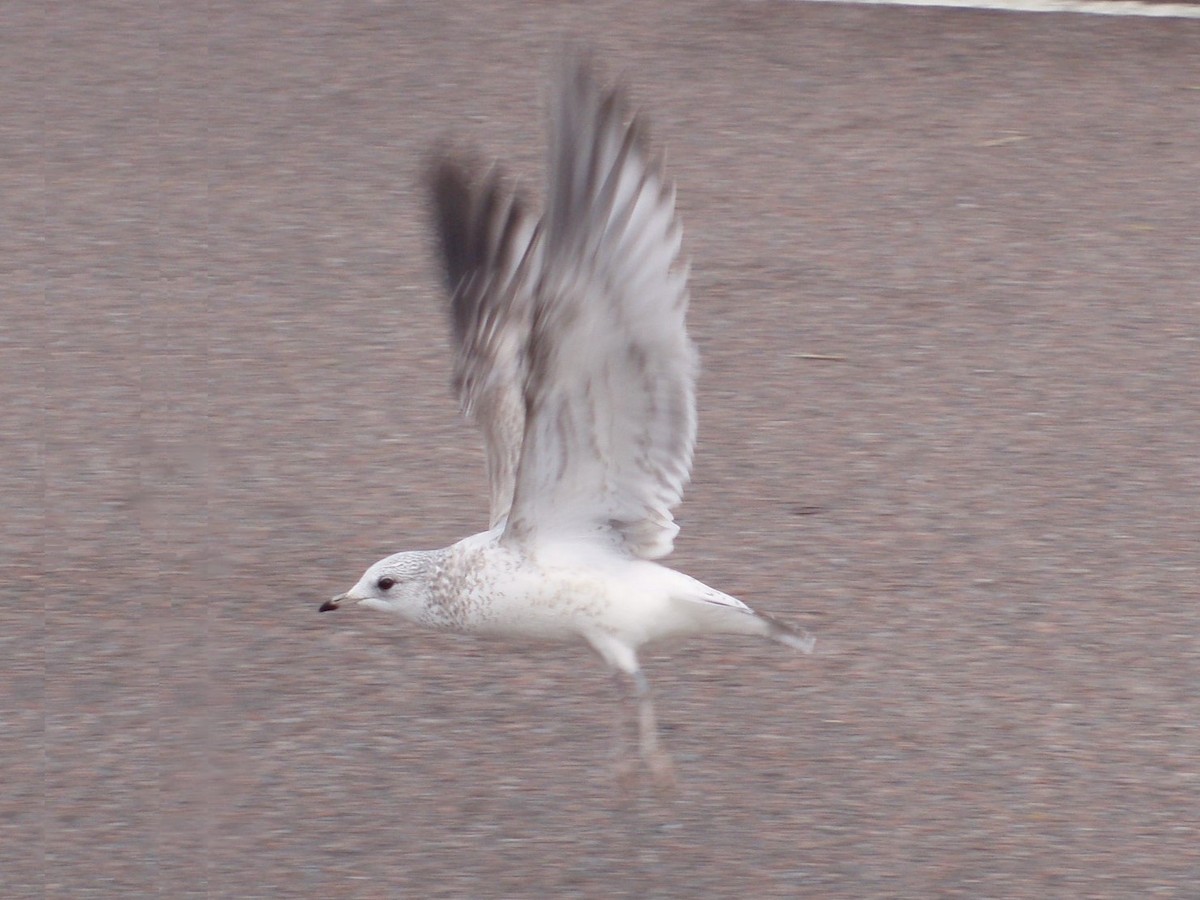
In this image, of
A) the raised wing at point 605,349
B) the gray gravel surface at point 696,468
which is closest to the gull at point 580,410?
the raised wing at point 605,349

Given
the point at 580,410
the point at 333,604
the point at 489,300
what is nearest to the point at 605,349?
the point at 580,410

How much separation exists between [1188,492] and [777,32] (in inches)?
124

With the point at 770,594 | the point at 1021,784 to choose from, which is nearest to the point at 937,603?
the point at 770,594

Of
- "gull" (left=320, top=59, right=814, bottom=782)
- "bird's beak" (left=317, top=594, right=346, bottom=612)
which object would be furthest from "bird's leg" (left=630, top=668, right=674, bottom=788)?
"bird's beak" (left=317, top=594, right=346, bottom=612)

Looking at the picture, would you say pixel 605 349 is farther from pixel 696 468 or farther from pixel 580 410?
pixel 696 468

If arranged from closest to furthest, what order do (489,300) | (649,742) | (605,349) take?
(605,349)
(649,742)
(489,300)

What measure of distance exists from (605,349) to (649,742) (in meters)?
0.73

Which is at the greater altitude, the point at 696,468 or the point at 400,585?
the point at 400,585

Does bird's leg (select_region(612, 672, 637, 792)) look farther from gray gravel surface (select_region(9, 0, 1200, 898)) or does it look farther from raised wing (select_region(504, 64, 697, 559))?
raised wing (select_region(504, 64, 697, 559))

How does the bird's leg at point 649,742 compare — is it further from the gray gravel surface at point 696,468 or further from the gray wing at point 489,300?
the gray wing at point 489,300

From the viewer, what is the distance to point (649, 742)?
349 centimetres

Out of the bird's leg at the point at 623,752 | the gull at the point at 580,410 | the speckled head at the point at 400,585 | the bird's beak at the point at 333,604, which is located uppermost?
the gull at the point at 580,410

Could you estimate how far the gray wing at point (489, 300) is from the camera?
387 cm

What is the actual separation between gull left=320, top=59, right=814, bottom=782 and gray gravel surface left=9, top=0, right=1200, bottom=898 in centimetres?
32
